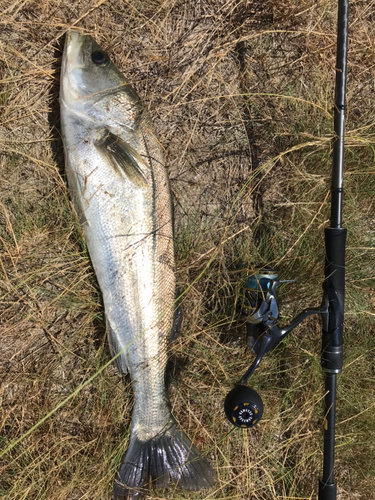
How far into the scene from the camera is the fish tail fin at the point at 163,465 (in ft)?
7.30

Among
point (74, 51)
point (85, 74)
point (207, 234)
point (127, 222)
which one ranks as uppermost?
point (74, 51)

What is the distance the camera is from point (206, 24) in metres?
2.43

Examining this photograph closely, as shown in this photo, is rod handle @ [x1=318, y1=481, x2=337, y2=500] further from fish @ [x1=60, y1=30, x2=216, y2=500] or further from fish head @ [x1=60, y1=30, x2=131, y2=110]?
fish head @ [x1=60, y1=30, x2=131, y2=110]

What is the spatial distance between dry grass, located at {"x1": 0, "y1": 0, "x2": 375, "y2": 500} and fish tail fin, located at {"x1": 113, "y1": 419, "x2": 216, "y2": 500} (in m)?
0.14

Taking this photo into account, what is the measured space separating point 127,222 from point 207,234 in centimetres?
60

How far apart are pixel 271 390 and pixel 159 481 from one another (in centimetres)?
90

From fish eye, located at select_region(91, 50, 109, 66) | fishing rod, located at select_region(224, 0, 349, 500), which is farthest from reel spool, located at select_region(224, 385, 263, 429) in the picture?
fish eye, located at select_region(91, 50, 109, 66)

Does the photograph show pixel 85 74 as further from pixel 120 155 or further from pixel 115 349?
pixel 115 349

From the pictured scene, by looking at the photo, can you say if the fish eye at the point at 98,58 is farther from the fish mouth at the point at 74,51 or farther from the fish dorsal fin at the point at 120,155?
the fish dorsal fin at the point at 120,155

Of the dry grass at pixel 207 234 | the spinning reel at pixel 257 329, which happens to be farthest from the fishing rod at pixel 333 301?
the dry grass at pixel 207 234

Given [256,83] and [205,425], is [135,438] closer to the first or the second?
[205,425]

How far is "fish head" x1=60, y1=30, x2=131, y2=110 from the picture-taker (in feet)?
6.83

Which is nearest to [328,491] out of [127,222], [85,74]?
[127,222]

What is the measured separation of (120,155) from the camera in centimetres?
209
